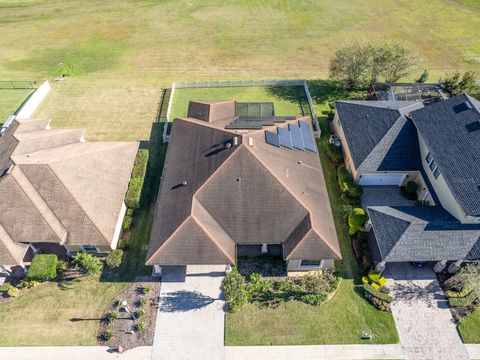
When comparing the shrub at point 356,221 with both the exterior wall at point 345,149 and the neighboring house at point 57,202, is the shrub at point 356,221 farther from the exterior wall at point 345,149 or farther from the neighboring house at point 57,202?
the neighboring house at point 57,202

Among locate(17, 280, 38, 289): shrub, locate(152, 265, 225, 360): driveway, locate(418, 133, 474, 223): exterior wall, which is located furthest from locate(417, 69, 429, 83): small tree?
locate(17, 280, 38, 289): shrub

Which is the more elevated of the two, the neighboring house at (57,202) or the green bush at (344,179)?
the neighboring house at (57,202)

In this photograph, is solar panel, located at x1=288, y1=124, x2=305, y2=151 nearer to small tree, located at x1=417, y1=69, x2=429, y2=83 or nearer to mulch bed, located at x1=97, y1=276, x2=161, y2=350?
mulch bed, located at x1=97, y1=276, x2=161, y2=350

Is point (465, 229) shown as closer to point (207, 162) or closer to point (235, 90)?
point (207, 162)

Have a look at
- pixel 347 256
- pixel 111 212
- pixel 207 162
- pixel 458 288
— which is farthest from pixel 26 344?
pixel 458 288

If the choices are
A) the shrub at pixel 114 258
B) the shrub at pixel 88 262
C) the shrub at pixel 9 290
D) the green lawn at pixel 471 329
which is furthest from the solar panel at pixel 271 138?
the shrub at pixel 9 290

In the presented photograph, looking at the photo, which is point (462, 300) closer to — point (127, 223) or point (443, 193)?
point (443, 193)

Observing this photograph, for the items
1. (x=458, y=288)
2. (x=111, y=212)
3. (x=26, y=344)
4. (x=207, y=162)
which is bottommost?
(x=26, y=344)
